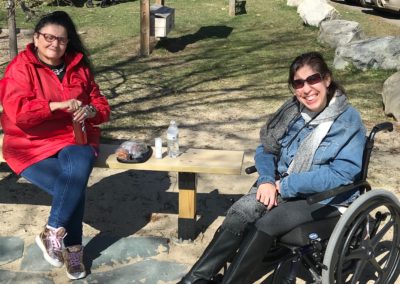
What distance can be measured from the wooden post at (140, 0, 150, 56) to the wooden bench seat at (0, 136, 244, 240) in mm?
5175

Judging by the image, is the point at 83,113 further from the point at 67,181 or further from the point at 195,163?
the point at 195,163

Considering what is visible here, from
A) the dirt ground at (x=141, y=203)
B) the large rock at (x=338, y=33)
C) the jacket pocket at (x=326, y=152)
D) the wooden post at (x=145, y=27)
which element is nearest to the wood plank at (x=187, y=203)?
the dirt ground at (x=141, y=203)

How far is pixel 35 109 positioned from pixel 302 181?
149 centimetres

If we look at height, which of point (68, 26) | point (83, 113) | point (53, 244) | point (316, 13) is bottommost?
point (53, 244)

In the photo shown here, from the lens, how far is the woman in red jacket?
319 centimetres

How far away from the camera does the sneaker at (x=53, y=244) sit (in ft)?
10.4

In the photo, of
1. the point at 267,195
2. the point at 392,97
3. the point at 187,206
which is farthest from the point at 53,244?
the point at 392,97

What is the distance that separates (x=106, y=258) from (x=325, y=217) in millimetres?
1352

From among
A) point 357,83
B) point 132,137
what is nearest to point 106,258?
point 132,137

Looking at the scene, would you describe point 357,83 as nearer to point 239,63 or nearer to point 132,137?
point 239,63

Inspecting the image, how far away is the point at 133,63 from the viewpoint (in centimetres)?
826

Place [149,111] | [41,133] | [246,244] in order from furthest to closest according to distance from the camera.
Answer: [149,111]
[41,133]
[246,244]

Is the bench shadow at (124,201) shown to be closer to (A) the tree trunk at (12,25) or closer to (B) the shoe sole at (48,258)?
(B) the shoe sole at (48,258)

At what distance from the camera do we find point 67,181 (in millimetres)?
3180
